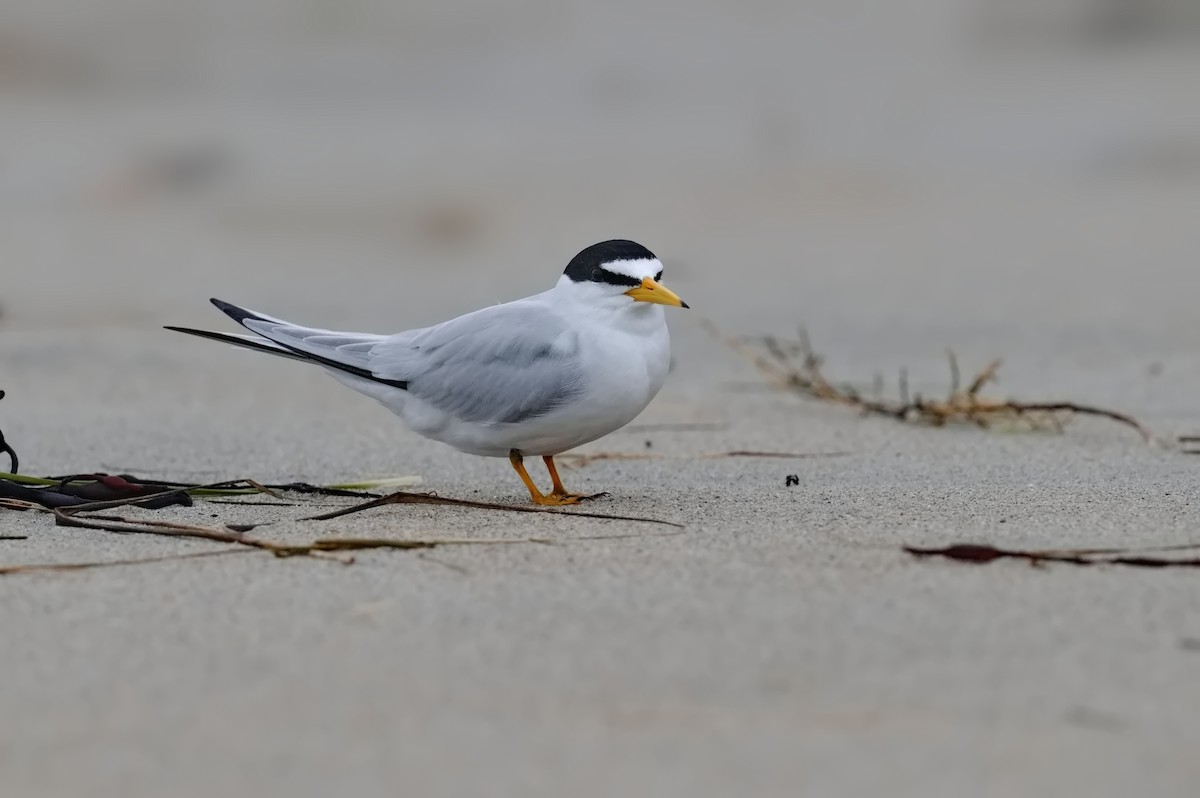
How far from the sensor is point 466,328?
140 inches

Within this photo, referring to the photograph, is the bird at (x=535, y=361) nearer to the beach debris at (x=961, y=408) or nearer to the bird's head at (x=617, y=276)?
the bird's head at (x=617, y=276)

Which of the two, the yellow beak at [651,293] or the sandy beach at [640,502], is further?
the yellow beak at [651,293]

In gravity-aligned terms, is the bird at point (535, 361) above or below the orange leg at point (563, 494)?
above

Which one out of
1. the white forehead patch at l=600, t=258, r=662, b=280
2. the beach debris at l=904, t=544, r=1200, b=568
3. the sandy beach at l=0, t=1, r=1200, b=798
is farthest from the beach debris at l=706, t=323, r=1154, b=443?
the beach debris at l=904, t=544, r=1200, b=568

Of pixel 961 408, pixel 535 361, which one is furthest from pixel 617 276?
pixel 961 408

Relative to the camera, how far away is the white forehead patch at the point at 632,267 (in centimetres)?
342

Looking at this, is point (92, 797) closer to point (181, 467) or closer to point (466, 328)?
point (466, 328)

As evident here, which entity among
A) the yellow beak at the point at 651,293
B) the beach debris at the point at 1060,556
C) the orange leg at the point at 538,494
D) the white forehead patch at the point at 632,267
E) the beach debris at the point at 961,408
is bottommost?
the beach debris at the point at 1060,556

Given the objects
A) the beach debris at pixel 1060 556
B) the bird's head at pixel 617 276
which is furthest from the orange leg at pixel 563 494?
the beach debris at pixel 1060 556

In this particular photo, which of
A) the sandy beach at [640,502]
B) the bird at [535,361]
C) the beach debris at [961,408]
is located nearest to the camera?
the sandy beach at [640,502]

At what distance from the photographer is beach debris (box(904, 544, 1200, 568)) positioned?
2.54m

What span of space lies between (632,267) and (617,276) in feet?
→ 0.14

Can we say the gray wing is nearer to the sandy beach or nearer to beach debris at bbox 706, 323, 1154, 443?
the sandy beach

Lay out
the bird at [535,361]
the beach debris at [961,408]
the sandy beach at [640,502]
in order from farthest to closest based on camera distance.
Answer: the beach debris at [961,408]
the bird at [535,361]
the sandy beach at [640,502]
